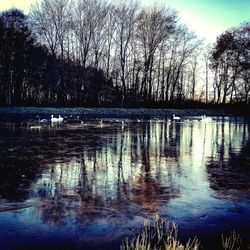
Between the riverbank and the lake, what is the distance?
29.5 metres

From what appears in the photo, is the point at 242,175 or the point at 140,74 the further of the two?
the point at 140,74

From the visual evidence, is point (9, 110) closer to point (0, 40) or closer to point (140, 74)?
point (0, 40)

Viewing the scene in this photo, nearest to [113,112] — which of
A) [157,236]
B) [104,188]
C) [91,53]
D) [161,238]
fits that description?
[91,53]

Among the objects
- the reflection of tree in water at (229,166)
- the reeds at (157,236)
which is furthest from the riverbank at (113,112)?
the reeds at (157,236)

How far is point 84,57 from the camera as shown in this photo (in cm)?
5641

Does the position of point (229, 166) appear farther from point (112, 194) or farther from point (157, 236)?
point (157, 236)

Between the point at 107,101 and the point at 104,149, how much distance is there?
136 feet

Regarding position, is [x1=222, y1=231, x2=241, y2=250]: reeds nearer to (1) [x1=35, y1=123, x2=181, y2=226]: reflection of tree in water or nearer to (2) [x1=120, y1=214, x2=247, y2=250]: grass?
(2) [x1=120, y1=214, x2=247, y2=250]: grass

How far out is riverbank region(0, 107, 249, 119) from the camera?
152 feet

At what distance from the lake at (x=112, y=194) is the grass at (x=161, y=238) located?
0.16 m

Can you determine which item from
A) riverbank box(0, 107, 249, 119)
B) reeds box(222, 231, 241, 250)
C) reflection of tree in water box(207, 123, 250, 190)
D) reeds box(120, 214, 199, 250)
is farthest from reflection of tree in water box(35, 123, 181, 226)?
riverbank box(0, 107, 249, 119)

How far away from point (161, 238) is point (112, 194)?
2815mm

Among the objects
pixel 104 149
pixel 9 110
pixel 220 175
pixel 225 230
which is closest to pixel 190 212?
pixel 225 230

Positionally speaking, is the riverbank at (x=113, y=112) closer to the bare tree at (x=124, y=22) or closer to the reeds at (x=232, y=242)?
the bare tree at (x=124, y=22)
